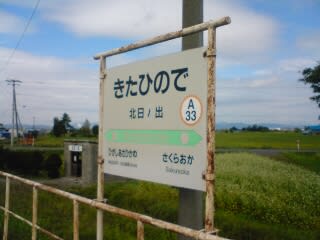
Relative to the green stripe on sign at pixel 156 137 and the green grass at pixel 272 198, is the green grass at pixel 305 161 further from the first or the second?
the green stripe on sign at pixel 156 137

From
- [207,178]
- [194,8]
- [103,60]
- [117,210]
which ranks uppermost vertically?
[194,8]

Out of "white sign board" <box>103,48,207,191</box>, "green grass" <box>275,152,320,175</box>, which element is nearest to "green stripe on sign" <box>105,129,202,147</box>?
"white sign board" <box>103,48,207,191</box>

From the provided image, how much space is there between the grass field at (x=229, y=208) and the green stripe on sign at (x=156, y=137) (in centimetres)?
317

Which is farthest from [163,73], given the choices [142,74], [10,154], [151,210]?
[10,154]

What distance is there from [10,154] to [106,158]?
16.6 metres

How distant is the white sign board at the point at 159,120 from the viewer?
3531 mm

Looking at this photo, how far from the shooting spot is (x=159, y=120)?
3.97 metres

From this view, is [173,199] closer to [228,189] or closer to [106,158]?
[228,189]

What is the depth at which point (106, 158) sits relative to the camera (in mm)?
4758

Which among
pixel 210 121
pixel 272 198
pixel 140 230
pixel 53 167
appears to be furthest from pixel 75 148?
pixel 210 121

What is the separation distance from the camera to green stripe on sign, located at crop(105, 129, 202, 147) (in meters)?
3.60

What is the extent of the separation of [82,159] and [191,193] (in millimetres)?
14340

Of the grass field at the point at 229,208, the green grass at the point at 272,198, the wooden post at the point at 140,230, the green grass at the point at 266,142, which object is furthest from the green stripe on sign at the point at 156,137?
the green grass at the point at 266,142

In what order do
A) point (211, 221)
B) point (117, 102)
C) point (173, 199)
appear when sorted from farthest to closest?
point (173, 199) < point (117, 102) < point (211, 221)
